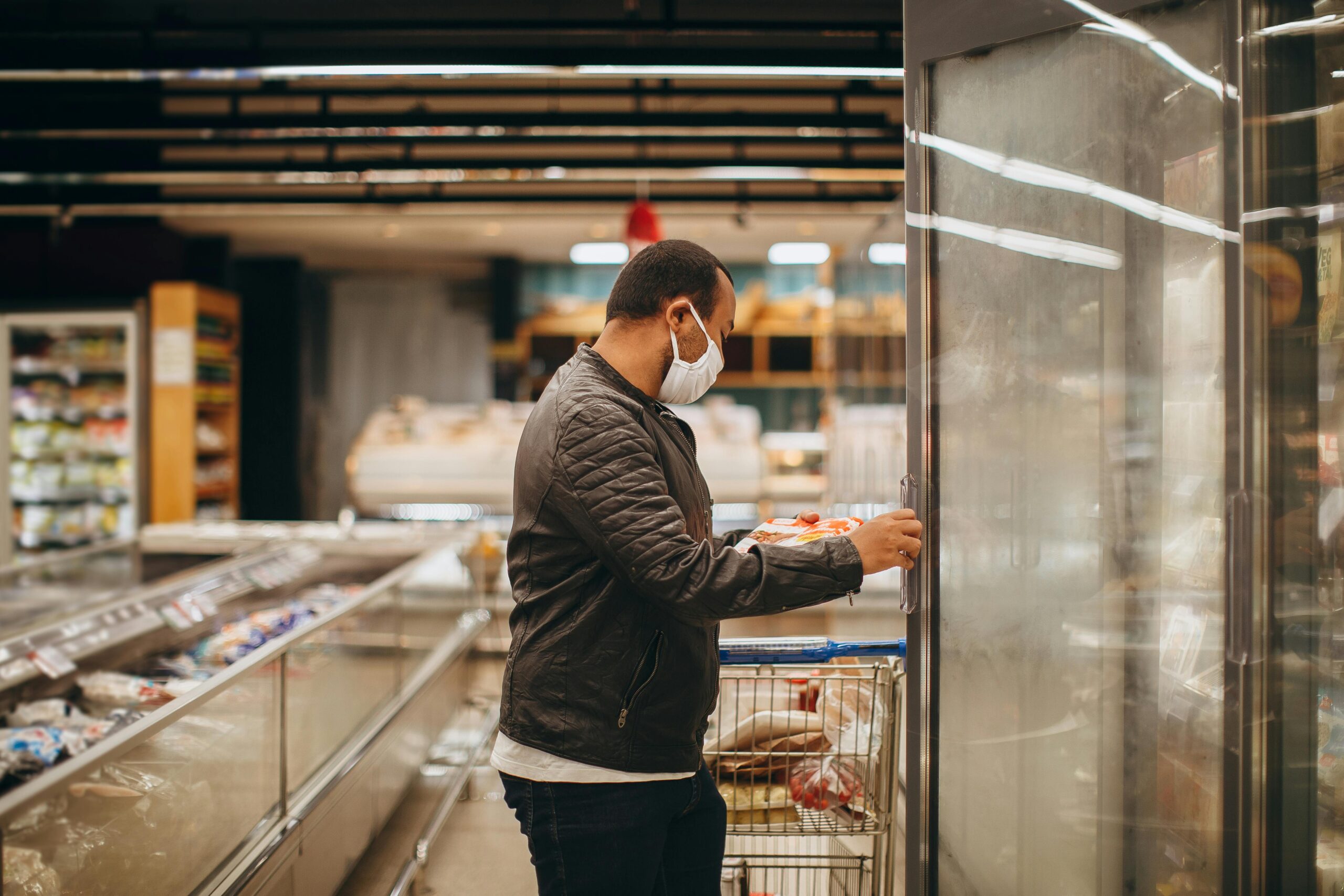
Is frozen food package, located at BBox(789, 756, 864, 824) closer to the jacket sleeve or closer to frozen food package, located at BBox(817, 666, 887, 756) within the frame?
frozen food package, located at BBox(817, 666, 887, 756)

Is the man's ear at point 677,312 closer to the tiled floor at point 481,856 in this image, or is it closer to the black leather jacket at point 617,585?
the black leather jacket at point 617,585

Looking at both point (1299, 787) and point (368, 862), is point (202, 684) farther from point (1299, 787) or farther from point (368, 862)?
point (1299, 787)

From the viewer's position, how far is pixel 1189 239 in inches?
63.6

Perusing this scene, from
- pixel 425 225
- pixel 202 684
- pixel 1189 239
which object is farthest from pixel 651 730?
pixel 425 225

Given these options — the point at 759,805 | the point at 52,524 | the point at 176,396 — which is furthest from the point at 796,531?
the point at 52,524

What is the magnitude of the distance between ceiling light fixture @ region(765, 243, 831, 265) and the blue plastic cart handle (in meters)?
6.25

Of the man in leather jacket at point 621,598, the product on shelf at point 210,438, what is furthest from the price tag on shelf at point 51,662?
the product on shelf at point 210,438

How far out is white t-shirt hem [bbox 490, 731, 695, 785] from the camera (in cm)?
135

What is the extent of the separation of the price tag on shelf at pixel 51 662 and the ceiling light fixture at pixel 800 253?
6.41 meters

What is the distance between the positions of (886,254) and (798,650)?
316cm

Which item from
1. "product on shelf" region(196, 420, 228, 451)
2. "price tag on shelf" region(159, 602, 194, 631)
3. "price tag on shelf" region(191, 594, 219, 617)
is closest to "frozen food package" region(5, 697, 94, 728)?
"price tag on shelf" region(159, 602, 194, 631)

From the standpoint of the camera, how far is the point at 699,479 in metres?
1.55

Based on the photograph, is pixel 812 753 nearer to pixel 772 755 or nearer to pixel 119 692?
pixel 772 755

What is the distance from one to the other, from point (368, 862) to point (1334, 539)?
301cm
